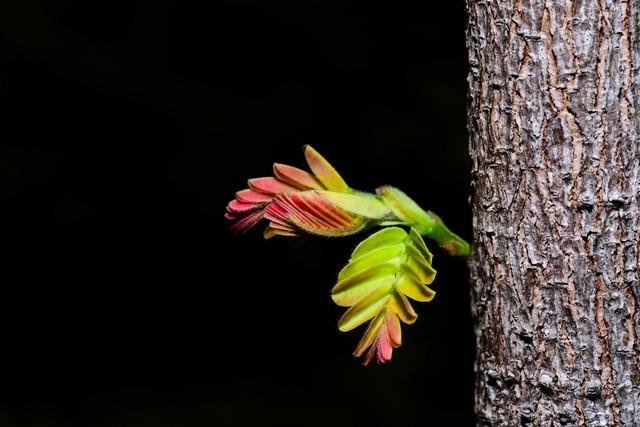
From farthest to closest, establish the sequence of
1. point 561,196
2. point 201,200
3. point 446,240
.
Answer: point 201,200 → point 446,240 → point 561,196

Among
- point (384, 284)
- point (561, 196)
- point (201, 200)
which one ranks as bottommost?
point (384, 284)

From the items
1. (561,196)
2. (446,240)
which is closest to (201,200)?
(446,240)

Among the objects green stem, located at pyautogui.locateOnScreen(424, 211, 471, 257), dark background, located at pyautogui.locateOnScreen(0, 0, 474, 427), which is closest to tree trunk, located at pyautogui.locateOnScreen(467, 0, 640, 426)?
green stem, located at pyautogui.locateOnScreen(424, 211, 471, 257)

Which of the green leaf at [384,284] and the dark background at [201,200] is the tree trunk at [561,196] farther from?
the dark background at [201,200]

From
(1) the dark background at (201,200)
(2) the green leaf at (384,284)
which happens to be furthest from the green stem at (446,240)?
(1) the dark background at (201,200)

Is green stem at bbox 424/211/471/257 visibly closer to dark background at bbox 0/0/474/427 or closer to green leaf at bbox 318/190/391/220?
green leaf at bbox 318/190/391/220

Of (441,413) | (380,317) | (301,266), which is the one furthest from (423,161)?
(380,317)

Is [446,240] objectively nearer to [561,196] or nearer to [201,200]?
[561,196]

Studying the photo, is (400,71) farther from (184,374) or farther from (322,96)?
(184,374)
